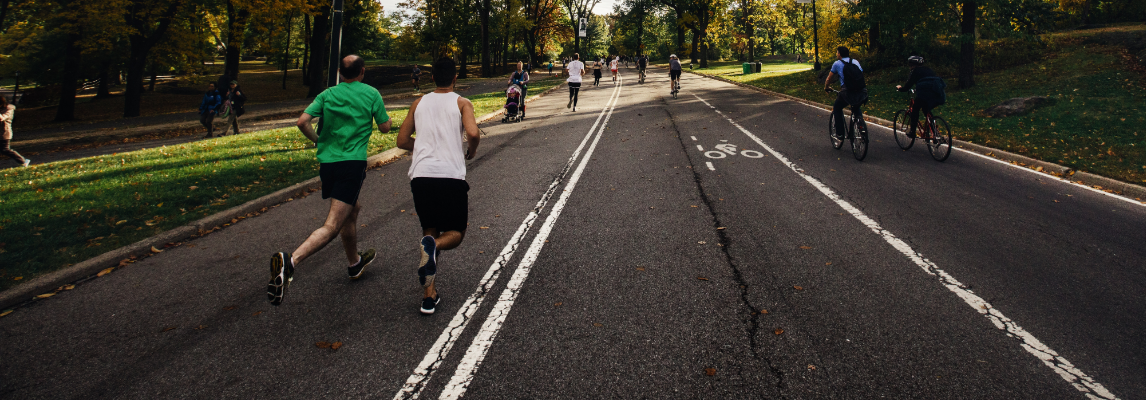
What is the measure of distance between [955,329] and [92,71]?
4494 cm

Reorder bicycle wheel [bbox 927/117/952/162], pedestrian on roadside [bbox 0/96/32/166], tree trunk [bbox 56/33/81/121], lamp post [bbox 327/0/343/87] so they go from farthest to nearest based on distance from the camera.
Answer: tree trunk [bbox 56/33/81/121] → pedestrian on roadside [bbox 0/96/32/166] → bicycle wheel [bbox 927/117/952/162] → lamp post [bbox 327/0/343/87]

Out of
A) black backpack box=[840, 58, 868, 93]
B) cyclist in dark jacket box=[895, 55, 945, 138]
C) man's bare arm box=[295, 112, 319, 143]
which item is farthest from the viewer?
black backpack box=[840, 58, 868, 93]

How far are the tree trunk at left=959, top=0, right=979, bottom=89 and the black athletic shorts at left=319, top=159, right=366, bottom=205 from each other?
20.4 m

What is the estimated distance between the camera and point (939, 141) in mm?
9898

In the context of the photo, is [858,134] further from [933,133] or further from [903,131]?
[903,131]

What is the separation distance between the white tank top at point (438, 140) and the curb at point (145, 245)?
3.62m

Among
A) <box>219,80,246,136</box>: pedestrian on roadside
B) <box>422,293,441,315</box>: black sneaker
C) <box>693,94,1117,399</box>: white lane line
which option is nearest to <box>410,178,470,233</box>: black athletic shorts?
<box>422,293,441,315</box>: black sneaker

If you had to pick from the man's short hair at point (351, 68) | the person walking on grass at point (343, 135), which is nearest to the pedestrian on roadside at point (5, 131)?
the person walking on grass at point (343, 135)

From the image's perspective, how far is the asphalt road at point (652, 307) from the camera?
325 cm

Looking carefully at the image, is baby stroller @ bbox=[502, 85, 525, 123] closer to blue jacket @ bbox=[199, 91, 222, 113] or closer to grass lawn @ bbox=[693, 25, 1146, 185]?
blue jacket @ bbox=[199, 91, 222, 113]

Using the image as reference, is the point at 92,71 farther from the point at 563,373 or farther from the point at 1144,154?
the point at 1144,154

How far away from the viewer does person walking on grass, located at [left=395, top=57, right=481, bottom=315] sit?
13.4 ft

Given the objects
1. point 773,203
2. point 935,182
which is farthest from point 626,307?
point 935,182

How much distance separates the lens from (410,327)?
397 cm
